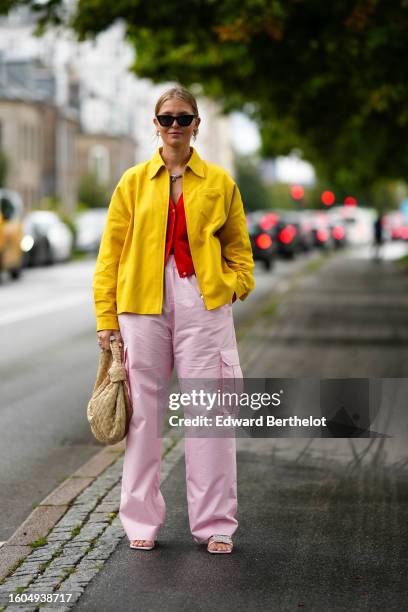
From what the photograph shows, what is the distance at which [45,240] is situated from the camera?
125 ft

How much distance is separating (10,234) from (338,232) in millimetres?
42005

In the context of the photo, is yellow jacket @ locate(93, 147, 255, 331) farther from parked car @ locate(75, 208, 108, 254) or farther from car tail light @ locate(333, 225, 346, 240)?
car tail light @ locate(333, 225, 346, 240)

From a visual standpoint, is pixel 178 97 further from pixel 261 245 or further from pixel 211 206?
pixel 261 245

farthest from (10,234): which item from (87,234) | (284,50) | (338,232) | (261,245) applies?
(338,232)

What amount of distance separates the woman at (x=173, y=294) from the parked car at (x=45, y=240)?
1157 inches

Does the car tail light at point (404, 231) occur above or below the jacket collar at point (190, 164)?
below

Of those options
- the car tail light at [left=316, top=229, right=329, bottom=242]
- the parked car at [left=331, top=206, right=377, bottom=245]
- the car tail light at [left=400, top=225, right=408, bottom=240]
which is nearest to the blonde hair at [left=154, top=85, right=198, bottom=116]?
the car tail light at [left=316, top=229, right=329, bottom=242]

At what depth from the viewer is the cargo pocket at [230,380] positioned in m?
5.57

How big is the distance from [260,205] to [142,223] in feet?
433

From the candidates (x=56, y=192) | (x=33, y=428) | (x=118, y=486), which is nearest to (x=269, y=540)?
(x=118, y=486)

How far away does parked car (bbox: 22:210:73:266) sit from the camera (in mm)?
36344

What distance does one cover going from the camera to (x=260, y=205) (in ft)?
449

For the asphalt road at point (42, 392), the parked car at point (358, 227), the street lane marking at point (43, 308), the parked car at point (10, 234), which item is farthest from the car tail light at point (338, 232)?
the asphalt road at point (42, 392)

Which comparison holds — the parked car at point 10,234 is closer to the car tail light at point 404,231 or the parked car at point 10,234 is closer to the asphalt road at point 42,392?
the asphalt road at point 42,392
